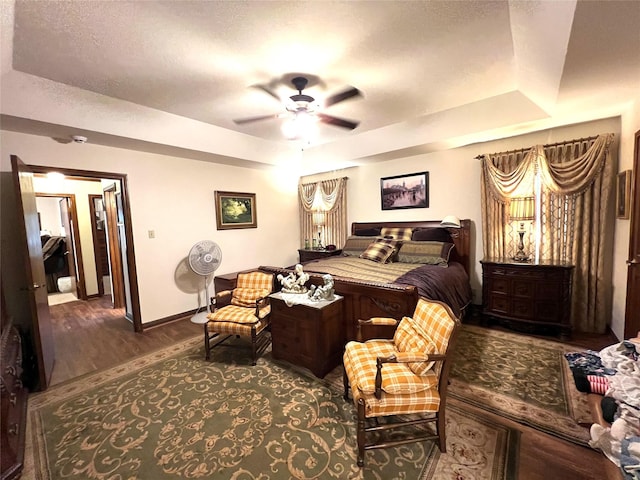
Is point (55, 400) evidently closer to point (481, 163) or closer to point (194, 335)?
point (194, 335)

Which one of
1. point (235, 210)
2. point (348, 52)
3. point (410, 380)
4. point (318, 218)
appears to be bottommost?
point (410, 380)

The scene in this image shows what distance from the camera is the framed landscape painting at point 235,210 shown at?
442cm

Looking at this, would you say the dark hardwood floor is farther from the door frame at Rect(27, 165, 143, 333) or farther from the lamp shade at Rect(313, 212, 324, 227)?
the lamp shade at Rect(313, 212, 324, 227)

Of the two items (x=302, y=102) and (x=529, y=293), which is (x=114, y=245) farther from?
(x=529, y=293)

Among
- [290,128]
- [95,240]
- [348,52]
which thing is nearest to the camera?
[348,52]

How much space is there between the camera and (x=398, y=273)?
2980 millimetres

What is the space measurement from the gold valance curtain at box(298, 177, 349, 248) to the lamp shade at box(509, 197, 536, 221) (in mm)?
2490

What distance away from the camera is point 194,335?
338 centimetres

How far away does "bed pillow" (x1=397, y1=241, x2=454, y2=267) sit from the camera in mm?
3453

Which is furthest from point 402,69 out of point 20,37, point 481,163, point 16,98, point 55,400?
point 55,400

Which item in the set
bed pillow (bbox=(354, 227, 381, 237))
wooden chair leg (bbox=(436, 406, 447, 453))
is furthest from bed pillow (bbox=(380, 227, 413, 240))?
wooden chair leg (bbox=(436, 406, 447, 453))

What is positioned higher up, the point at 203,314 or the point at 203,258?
the point at 203,258

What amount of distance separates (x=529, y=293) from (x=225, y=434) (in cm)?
324

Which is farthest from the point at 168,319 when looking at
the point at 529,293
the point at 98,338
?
the point at 529,293
